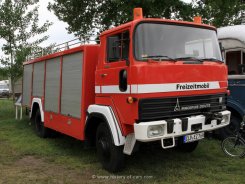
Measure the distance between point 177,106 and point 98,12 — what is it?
50.7ft

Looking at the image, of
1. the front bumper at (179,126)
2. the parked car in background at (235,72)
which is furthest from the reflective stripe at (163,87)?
the parked car in background at (235,72)

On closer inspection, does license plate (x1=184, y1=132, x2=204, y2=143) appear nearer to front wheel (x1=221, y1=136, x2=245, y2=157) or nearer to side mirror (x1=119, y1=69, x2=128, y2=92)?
front wheel (x1=221, y1=136, x2=245, y2=157)

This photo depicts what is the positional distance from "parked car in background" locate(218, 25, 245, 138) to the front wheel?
36.1 inches

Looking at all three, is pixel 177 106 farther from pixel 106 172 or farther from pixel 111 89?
pixel 106 172

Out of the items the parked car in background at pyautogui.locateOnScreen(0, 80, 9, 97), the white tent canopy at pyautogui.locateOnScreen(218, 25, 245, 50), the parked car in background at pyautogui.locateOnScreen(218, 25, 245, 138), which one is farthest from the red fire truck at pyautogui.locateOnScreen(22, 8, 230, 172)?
the parked car in background at pyautogui.locateOnScreen(0, 80, 9, 97)

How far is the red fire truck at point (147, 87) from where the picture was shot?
16.2 feet

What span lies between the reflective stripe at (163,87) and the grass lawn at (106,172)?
4.04ft

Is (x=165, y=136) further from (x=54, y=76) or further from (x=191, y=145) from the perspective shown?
(x=54, y=76)

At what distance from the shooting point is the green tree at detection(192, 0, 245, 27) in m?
17.7

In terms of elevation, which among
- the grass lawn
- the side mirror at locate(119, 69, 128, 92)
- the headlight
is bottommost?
the grass lawn

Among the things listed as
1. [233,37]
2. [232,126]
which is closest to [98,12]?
[233,37]

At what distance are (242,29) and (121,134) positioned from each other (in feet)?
14.0

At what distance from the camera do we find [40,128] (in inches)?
366

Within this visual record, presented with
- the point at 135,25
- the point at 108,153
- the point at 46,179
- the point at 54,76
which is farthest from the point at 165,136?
the point at 54,76
